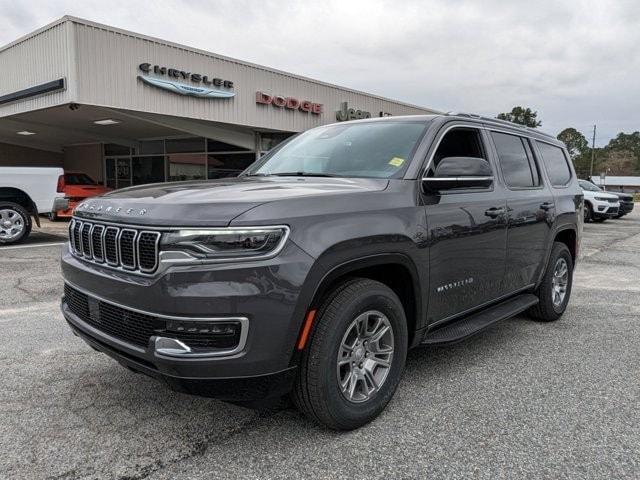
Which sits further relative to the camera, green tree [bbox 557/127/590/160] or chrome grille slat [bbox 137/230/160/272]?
green tree [bbox 557/127/590/160]

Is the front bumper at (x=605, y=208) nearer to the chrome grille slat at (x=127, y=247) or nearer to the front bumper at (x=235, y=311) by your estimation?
the front bumper at (x=235, y=311)

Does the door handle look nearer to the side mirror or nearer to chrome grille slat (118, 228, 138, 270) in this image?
the side mirror

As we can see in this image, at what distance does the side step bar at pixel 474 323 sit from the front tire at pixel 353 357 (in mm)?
386

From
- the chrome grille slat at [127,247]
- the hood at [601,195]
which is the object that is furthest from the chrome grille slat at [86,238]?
the hood at [601,195]

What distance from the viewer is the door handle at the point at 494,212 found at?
3.92 meters

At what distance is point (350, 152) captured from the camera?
154 inches

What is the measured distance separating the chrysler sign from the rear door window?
1250 centimetres

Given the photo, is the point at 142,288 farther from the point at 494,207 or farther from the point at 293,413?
the point at 494,207

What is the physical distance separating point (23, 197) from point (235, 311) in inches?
396

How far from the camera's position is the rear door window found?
442cm

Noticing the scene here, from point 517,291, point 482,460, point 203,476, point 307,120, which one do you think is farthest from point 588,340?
point 307,120

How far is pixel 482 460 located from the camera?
8.97 feet

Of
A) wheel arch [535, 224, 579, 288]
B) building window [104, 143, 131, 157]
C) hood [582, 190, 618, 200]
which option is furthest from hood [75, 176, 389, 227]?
building window [104, 143, 131, 157]

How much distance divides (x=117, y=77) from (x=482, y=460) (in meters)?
14.1
